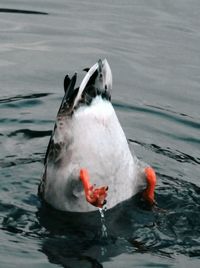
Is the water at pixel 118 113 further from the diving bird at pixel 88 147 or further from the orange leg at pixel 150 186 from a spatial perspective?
the diving bird at pixel 88 147

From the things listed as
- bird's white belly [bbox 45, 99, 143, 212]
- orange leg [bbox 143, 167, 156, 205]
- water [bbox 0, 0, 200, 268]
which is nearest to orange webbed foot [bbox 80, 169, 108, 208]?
bird's white belly [bbox 45, 99, 143, 212]

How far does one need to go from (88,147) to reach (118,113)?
8.78ft

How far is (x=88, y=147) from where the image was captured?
7680 millimetres

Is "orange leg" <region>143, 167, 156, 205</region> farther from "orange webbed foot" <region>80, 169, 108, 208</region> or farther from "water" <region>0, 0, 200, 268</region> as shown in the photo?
"orange webbed foot" <region>80, 169, 108, 208</region>

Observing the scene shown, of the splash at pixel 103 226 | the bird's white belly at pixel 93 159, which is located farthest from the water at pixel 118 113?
the bird's white belly at pixel 93 159

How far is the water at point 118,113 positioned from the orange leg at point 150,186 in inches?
3.6

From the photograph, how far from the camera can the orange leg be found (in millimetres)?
8102

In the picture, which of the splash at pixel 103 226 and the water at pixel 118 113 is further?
the splash at pixel 103 226

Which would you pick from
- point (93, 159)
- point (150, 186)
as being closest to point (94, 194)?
point (93, 159)

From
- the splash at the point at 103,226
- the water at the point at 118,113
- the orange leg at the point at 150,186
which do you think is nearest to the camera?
the water at the point at 118,113

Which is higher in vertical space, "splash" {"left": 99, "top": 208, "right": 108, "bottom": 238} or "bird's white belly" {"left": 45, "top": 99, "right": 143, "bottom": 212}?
"bird's white belly" {"left": 45, "top": 99, "right": 143, "bottom": 212}

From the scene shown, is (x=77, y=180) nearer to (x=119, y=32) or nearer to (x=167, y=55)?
(x=167, y=55)

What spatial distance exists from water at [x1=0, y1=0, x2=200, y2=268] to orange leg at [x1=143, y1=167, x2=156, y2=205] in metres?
0.09

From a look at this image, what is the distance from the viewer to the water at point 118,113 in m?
7.37
